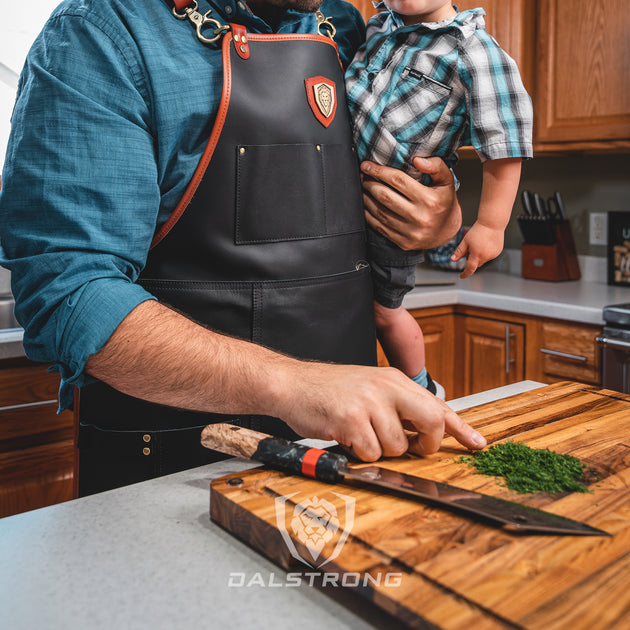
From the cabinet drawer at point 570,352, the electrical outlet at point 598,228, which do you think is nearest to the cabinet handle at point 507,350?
the cabinet drawer at point 570,352

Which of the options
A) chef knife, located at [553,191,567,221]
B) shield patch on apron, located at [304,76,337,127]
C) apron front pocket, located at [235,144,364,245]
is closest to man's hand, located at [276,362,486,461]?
apron front pocket, located at [235,144,364,245]

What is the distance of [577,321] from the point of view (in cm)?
203

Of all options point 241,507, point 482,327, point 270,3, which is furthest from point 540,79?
point 241,507

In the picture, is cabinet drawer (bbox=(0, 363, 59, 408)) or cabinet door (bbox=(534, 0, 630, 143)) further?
cabinet door (bbox=(534, 0, 630, 143))

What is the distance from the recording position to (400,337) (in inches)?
53.0

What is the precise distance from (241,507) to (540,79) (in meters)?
2.26

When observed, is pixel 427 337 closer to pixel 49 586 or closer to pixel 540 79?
pixel 540 79

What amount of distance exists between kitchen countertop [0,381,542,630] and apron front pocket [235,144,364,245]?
1.28 ft

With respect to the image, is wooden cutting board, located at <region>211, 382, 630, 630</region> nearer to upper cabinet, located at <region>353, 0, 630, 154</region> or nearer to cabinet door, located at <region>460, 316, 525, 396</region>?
cabinet door, located at <region>460, 316, 525, 396</region>

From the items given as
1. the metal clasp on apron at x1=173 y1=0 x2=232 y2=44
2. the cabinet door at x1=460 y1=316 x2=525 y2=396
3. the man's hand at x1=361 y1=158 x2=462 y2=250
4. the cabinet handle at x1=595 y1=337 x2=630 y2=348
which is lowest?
the cabinet door at x1=460 y1=316 x2=525 y2=396

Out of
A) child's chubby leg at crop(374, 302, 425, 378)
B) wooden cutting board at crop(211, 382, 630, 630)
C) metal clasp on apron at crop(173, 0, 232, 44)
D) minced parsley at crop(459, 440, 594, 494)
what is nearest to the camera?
wooden cutting board at crop(211, 382, 630, 630)

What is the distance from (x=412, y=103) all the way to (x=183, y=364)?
2.13 ft

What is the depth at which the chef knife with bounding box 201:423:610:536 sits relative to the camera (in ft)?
1.88

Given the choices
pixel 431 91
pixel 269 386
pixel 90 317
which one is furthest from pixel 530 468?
pixel 431 91
